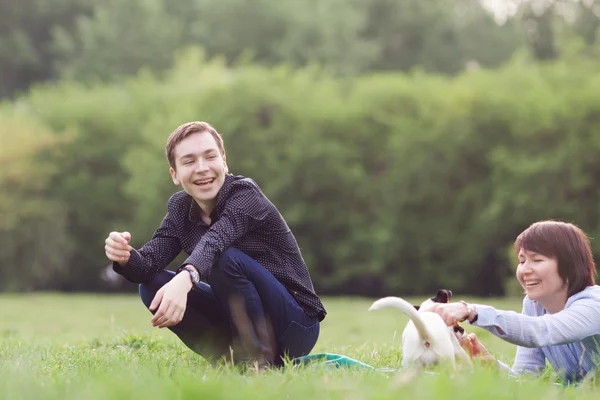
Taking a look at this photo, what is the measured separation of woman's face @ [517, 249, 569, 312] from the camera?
3.48m

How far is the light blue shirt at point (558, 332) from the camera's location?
313cm

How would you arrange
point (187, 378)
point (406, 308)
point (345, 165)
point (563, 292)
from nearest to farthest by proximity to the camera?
point (187, 378), point (406, 308), point (563, 292), point (345, 165)

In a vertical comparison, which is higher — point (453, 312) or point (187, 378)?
point (453, 312)

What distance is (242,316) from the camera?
3682 millimetres

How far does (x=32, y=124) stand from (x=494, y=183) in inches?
368

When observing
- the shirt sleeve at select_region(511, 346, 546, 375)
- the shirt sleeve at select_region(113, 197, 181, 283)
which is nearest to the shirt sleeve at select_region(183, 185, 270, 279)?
the shirt sleeve at select_region(113, 197, 181, 283)

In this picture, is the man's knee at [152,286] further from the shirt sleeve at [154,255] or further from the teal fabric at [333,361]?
the teal fabric at [333,361]

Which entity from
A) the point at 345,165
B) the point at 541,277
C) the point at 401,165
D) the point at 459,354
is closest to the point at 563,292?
the point at 541,277

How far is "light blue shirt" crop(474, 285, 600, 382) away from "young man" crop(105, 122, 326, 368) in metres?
0.93

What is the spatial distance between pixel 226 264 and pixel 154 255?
47 centimetres

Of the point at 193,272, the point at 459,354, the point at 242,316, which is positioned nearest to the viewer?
the point at 459,354

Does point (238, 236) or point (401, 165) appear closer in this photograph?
point (238, 236)

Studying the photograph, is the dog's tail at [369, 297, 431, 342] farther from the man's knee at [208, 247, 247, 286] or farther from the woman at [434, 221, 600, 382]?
the man's knee at [208, 247, 247, 286]

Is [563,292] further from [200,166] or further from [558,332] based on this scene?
[200,166]
